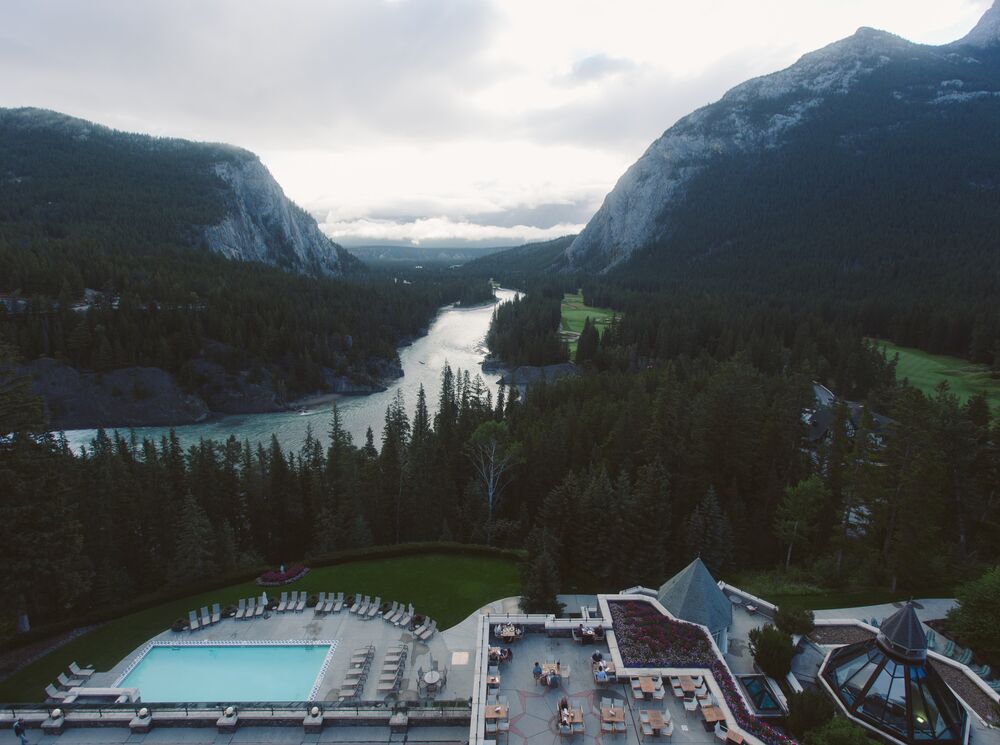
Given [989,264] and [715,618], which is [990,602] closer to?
[715,618]

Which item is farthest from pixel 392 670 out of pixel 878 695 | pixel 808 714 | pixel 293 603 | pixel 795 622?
pixel 878 695

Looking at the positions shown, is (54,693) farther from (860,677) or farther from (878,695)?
(878,695)

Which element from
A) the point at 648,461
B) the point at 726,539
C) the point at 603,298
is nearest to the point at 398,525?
the point at 648,461

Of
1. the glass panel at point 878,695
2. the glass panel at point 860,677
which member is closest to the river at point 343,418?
the glass panel at point 860,677

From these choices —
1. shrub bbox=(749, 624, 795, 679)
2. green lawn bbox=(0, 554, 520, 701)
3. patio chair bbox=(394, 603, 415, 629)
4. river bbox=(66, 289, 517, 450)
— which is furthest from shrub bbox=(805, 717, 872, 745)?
river bbox=(66, 289, 517, 450)

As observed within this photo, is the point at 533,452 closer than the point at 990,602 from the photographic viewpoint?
No

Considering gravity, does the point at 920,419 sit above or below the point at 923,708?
above
